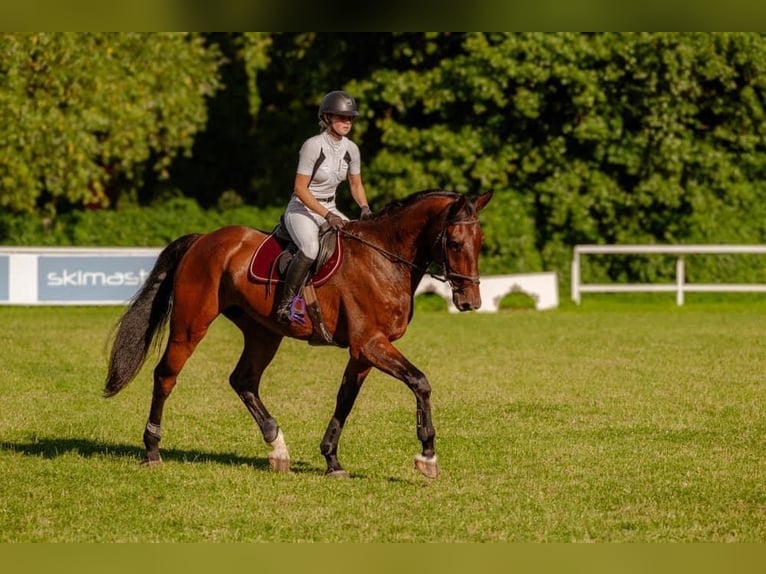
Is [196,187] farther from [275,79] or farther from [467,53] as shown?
[467,53]

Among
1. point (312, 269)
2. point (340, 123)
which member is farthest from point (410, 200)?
point (312, 269)

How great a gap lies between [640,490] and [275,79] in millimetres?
29475

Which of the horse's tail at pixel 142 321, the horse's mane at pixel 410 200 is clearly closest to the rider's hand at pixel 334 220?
the horse's mane at pixel 410 200

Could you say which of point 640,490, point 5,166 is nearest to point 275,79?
point 5,166

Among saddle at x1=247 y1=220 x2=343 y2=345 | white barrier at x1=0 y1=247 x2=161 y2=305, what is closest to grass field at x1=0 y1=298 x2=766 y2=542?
saddle at x1=247 y1=220 x2=343 y2=345

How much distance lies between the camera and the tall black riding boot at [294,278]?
10445mm

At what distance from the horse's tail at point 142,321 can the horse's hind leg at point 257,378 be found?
2.31 ft

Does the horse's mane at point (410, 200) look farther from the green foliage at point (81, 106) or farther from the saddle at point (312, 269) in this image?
the green foliage at point (81, 106)

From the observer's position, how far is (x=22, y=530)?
28.2ft

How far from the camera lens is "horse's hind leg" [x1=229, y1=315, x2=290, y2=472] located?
35.5 ft

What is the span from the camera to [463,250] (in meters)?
9.93

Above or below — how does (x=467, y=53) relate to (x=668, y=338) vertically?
above

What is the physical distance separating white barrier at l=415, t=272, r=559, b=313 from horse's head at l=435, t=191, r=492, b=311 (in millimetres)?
17919

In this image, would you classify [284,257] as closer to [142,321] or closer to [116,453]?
[142,321]
